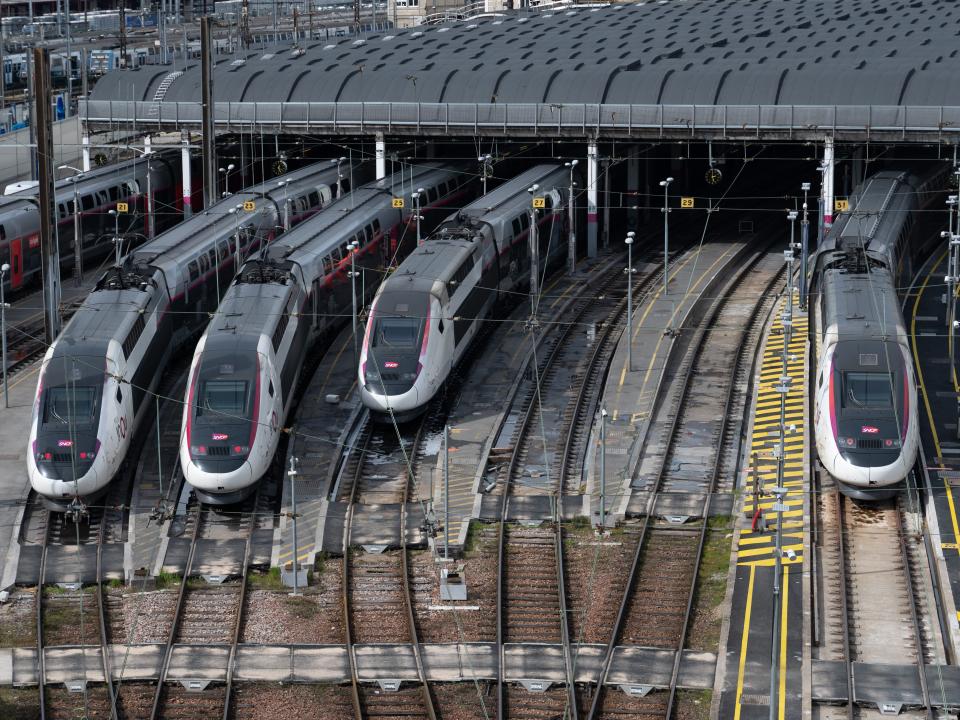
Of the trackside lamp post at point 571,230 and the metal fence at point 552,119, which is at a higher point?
the metal fence at point 552,119

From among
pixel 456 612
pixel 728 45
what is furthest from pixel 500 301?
pixel 728 45

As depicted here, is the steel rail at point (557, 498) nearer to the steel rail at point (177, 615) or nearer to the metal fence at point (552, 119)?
the metal fence at point (552, 119)

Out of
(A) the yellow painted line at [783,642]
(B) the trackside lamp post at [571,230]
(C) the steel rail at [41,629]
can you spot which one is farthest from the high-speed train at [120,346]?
(A) the yellow painted line at [783,642]

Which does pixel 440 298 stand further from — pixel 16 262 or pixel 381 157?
pixel 381 157

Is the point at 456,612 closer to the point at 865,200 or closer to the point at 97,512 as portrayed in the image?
the point at 97,512

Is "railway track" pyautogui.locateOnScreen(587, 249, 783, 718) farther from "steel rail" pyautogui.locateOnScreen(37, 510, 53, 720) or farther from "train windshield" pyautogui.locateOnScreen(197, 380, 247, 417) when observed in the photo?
"steel rail" pyautogui.locateOnScreen(37, 510, 53, 720)

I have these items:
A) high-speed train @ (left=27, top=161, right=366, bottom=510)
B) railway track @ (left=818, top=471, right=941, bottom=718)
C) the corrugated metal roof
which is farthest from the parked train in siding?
railway track @ (left=818, top=471, right=941, bottom=718)

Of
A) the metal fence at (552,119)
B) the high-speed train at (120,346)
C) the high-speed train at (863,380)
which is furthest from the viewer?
the metal fence at (552,119)

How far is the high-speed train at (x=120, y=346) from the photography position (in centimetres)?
5044

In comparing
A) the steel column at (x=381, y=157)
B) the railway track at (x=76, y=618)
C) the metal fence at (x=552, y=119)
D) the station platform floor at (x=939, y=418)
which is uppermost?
the metal fence at (x=552, y=119)

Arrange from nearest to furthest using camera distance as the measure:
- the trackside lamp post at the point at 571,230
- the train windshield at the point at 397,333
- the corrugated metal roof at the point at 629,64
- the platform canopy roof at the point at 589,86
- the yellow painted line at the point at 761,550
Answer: the yellow painted line at the point at 761,550 → the train windshield at the point at 397,333 → the trackside lamp post at the point at 571,230 → the platform canopy roof at the point at 589,86 → the corrugated metal roof at the point at 629,64

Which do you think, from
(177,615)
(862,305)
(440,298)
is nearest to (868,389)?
(862,305)

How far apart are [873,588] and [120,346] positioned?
24129 mm

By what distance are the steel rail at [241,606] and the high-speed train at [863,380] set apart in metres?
16.3
